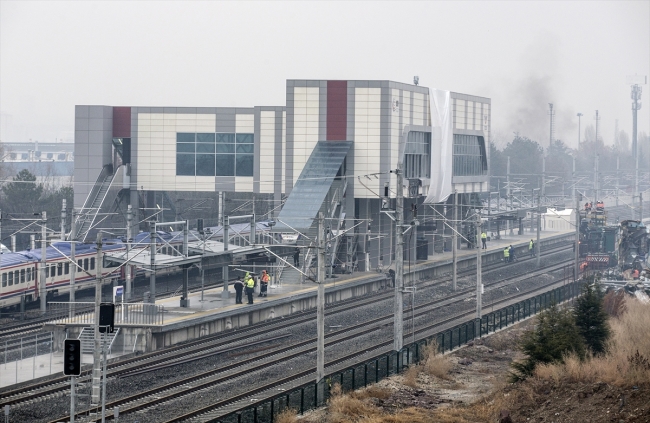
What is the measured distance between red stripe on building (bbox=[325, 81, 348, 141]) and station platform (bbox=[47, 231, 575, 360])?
8.18m

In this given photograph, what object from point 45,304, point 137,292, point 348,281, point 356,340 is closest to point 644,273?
point 348,281

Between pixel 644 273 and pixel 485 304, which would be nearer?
pixel 485 304

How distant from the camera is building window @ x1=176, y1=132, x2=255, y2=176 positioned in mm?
62469

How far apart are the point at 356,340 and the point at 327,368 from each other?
562cm

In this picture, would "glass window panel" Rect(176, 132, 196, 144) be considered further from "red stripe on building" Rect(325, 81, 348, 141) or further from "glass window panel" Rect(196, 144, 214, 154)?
"red stripe on building" Rect(325, 81, 348, 141)

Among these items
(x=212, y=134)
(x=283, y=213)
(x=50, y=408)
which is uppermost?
(x=212, y=134)

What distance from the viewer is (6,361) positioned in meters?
32.7

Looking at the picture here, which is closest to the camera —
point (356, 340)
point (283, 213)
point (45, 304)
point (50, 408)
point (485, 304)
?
point (50, 408)

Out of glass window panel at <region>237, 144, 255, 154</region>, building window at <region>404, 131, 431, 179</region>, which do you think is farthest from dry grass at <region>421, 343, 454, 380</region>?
glass window panel at <region>237, 144, 255, 154</region>

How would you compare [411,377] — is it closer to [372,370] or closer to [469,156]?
[372,370]

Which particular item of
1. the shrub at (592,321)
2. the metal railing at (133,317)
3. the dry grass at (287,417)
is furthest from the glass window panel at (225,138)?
the dry grass at (287,417)

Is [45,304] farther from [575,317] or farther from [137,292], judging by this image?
[575,317]

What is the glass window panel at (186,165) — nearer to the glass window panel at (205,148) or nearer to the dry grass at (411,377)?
the glass window panel at (205,148)

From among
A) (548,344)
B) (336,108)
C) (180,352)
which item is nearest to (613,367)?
(548,344)
